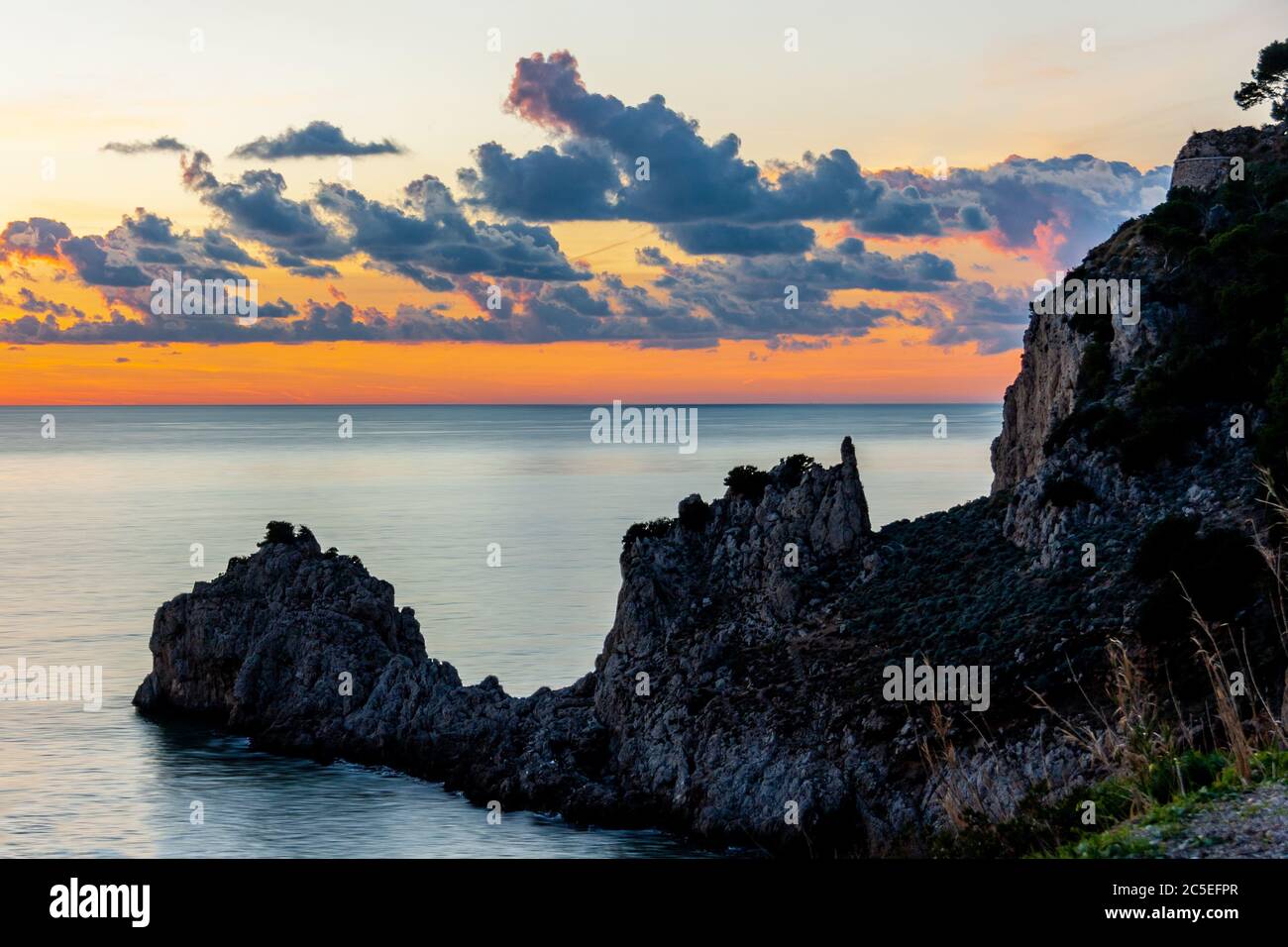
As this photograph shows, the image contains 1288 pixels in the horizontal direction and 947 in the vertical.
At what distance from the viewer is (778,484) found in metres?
53.9

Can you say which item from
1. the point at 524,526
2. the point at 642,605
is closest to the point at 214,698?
the point at 642,605

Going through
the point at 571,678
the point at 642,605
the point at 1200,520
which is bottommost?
the point at 571,678

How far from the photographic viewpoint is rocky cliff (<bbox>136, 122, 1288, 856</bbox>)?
4166cm

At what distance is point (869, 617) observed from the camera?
49125mm

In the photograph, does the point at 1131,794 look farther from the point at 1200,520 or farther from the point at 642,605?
the point at 642,605

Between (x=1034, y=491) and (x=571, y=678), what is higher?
(x=1034, y=491)

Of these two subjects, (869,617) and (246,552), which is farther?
(246,552)

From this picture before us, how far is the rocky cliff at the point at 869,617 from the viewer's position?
4166 cm

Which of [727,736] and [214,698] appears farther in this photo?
[214,698]
